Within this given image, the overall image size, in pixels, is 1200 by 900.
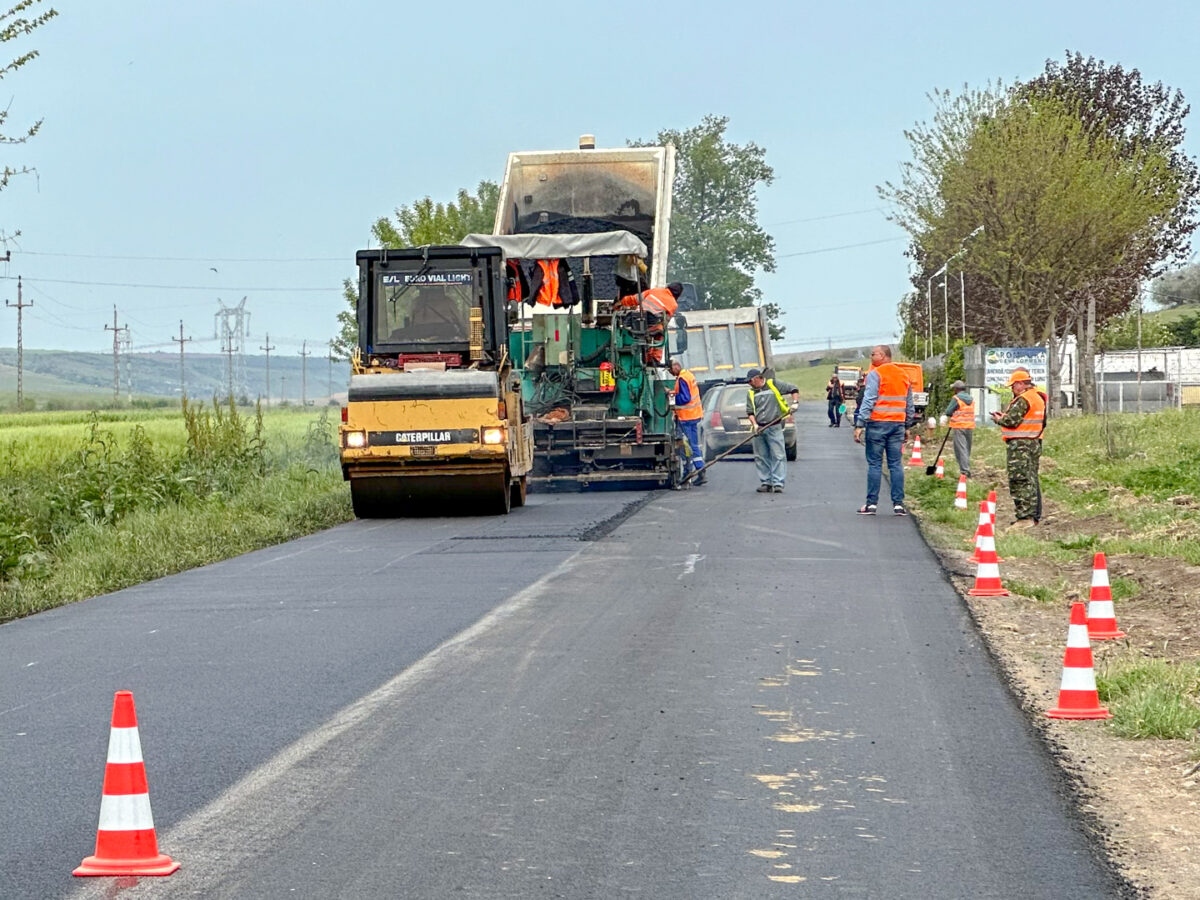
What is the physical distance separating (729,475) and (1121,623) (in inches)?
667

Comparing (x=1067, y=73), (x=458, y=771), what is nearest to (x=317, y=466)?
(x=458, y=771)

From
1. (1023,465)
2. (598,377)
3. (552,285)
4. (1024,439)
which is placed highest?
(552,285)

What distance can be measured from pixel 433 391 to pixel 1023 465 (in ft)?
21.6

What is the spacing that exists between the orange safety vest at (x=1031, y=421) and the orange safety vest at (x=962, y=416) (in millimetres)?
7093

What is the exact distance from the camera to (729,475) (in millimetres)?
29078

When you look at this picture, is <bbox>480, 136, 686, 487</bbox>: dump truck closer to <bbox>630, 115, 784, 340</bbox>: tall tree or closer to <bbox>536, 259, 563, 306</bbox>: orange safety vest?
<bbox>536, 259, 563, 306</bbox>: orange safety vest

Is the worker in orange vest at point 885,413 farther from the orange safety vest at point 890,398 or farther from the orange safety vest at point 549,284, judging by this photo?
the orange safety vest at point 549,284

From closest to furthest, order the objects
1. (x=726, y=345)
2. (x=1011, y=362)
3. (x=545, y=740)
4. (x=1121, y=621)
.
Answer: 1. (x=545, y=740)
2. (x=1121, y=621)
3. (x=1011, y=362)
4. (x=726, y=345)

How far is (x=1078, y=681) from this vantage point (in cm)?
849

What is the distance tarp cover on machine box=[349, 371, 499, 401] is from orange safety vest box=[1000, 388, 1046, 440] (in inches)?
227

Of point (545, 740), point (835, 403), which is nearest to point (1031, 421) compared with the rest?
point (545, 740)

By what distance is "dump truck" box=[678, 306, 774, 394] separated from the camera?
134ft

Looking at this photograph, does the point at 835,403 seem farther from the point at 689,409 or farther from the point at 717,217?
the point at 717,217

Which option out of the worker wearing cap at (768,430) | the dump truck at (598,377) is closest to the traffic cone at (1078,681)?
the worker wearing cap at (768,430)
